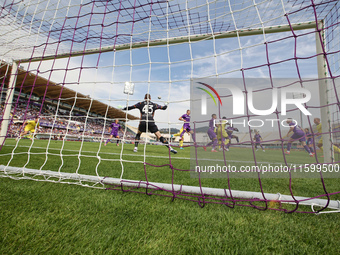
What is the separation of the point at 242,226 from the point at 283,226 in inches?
12.7

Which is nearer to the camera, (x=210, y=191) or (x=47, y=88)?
(x=210, y=191)

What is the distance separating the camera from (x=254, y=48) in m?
2.33

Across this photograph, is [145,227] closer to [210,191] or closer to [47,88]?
[210,191]

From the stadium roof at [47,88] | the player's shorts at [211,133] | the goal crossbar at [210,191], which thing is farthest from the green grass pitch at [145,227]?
the player's shorts at [211,133]

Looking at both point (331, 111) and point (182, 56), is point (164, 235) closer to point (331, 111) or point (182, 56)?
point (182, 56)

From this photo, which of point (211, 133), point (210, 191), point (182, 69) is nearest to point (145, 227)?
point (210, 191)

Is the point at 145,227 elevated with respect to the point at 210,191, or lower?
lower

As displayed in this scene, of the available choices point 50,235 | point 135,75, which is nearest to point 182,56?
point 135,75

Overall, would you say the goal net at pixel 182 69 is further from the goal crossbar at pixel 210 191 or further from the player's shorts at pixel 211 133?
the player's shorts at pixel 211 133

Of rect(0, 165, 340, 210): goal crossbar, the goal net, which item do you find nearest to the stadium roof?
the goal net

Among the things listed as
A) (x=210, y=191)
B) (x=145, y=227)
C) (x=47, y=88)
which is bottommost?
(x=145, y=227)

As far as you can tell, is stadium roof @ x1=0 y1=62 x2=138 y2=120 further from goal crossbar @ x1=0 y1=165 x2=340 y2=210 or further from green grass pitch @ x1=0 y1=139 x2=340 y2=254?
green grass pitch @ x1=0 y1=139 x2=340 y2=254

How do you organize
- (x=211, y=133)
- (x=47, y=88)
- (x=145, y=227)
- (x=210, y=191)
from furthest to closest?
(x=211, y=133) < (x=47, y=88) < (x=210, y=191) < (x=145, y=227)

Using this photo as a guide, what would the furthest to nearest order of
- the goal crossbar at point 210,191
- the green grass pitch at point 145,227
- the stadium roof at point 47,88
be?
the stadium roof at point 47,88, the goal crossbar at point 210,191, the green grass pitch at point 145,227
